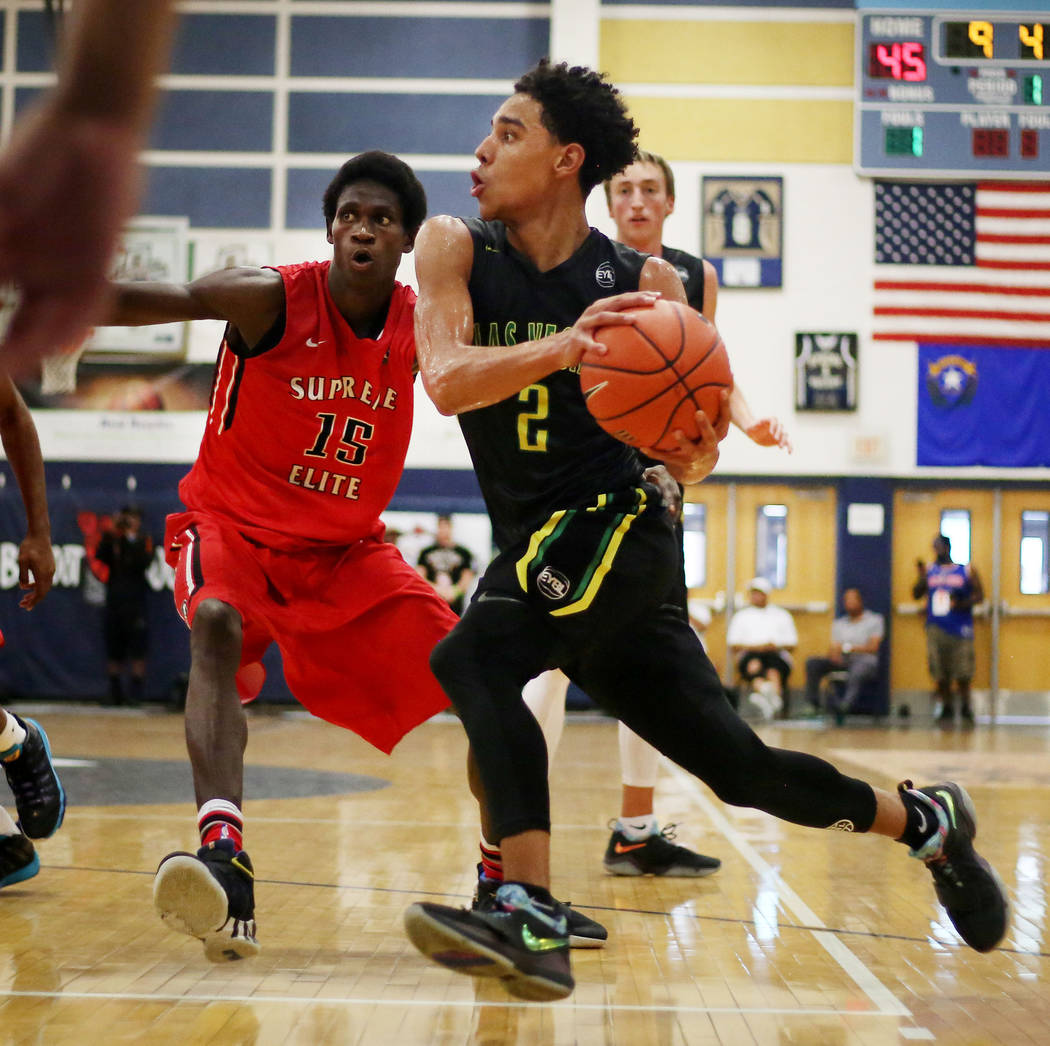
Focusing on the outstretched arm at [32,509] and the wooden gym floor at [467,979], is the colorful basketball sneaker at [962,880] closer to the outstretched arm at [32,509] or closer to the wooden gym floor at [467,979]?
the wooden gym floor at [467,979]

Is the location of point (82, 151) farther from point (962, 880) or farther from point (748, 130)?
point (748, 130)

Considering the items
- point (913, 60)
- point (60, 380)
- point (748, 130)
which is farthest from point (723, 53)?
point (60, 380)

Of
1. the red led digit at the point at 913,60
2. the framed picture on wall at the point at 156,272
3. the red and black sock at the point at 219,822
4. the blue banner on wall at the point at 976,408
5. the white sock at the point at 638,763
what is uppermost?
the red led digit at the point at 913,60

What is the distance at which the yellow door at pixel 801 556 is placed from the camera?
51.3ft

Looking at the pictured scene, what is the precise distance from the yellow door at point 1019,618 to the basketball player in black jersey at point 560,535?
517 inches

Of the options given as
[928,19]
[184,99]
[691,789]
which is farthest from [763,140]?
[691,789]

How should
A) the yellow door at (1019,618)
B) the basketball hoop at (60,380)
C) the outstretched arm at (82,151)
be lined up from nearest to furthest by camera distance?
the outstretched arm at (82,151) → the basketball hoop at (60,380) → the yellow door at (1019,618)

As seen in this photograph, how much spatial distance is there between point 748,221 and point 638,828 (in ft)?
39.4

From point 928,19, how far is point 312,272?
43.3ft

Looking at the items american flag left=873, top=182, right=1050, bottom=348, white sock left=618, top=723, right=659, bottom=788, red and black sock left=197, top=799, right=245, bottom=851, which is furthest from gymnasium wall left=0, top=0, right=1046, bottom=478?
red and black sock left=197, top=799, right=245, bottom=851

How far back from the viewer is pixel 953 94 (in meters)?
15.0

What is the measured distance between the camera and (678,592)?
383cm

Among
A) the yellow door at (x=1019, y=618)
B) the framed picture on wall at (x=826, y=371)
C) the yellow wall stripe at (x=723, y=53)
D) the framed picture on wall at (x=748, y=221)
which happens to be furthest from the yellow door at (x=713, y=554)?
the yellow wall stripe at (x=723, y=53)

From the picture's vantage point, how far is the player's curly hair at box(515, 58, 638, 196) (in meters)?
3.03
